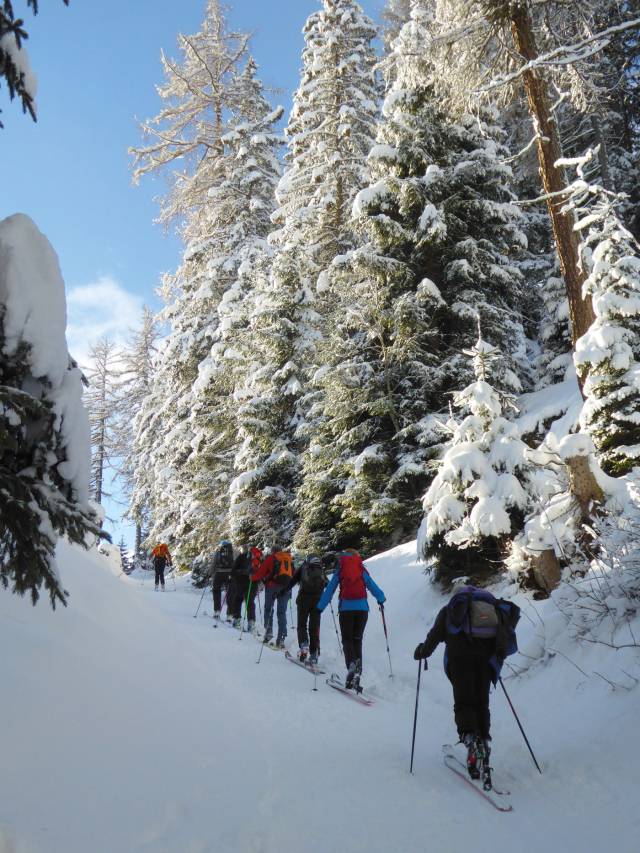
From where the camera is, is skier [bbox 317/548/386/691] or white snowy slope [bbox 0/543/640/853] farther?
skier [bbox 317/548/386/691]

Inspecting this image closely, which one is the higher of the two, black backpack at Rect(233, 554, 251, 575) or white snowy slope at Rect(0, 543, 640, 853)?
black backpack at Rect(233, 554, 251, 575)

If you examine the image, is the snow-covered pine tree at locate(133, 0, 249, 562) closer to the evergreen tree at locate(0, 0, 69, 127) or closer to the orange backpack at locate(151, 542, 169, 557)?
the orange backpack at locate(151, 542, 169, 557)

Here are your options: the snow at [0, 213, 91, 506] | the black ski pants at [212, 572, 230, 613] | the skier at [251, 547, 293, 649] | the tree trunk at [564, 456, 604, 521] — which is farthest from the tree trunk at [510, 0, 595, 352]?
the black ski pants at [212, 572, 230, 613]

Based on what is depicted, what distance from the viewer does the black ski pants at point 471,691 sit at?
4.51 meters

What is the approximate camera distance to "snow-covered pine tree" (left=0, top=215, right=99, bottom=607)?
294 centimetres

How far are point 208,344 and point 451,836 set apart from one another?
22.3 metres

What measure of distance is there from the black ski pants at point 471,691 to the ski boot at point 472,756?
0.14 ft

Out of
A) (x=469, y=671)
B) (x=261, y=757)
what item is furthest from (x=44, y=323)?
(x=469, y=671)

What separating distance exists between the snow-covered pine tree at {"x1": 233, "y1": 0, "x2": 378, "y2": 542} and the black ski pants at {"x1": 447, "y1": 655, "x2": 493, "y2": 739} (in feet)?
38.8

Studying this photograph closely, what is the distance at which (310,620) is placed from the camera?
29.7ft

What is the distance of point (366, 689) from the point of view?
298 inches

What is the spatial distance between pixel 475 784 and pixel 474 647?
38.5 inches

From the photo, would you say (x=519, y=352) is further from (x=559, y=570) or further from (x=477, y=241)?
(x=559, y=570)

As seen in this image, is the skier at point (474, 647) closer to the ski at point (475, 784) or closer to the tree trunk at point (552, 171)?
the ski at point (475, 784)
